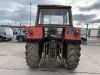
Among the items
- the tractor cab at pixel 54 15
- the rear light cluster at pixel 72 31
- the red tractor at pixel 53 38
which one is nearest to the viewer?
the rear light cluster at pixel 72 31

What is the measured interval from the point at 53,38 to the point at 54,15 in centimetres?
99

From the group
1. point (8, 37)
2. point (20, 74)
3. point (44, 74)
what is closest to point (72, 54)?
point (44, 74)

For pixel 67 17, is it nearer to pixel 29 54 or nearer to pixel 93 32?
pixel 29 54

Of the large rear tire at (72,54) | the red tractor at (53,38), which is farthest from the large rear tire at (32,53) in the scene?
the large rear tire at (72,54)

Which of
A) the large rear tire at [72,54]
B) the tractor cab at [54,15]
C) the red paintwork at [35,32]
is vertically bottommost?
the large rear tire at [72,54]

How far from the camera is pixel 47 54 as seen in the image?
28.7 feet

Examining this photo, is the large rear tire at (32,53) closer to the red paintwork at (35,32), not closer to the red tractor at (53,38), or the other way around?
the red tractor at (53,38)

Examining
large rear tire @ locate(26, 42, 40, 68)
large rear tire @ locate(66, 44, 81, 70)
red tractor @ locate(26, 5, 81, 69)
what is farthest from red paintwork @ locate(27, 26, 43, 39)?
large rear tire @ locate(66, 44, 81, 70)

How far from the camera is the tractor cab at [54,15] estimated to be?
916 cm

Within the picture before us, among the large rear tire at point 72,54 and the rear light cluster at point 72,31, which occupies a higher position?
the rear light cluster at point 72,31

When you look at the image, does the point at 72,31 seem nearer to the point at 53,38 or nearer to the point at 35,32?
the point at 53,38

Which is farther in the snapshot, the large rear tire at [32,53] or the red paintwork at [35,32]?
the large rear tire at [32,53]

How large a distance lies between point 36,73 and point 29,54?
874 mm

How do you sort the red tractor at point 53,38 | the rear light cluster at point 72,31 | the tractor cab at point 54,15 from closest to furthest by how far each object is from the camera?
1. the rear light cluster at point 72,31
2. the red tractor at point 53,38
3. the tractor cab at point 54,15
